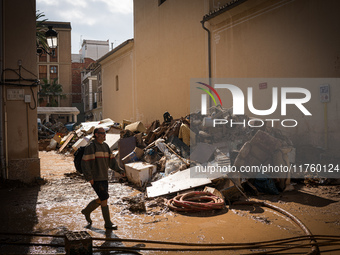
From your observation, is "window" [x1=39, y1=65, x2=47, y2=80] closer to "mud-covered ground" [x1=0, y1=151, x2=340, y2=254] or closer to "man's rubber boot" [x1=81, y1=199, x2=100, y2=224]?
"mud-covered ground" [x1=0, y1=151, x2=340, y2=254]

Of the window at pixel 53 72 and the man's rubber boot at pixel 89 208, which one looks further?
the window at pixel 53 72

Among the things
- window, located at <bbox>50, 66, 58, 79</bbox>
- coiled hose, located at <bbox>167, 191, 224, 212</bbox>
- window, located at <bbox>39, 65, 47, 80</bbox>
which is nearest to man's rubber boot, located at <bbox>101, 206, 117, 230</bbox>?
coiled hose, located at <bbox>167, 191, 224, 212</bbox>

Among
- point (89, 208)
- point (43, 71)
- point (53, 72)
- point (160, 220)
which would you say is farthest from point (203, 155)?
point (43, 71)

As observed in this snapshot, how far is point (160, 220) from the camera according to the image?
645cm

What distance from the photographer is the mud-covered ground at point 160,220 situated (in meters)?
5.36

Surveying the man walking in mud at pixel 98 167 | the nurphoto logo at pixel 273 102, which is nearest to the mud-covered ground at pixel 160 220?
the man walking in mud at pixel 98 167

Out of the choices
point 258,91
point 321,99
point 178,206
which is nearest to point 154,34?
point 258,91

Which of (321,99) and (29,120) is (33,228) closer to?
(29,120)

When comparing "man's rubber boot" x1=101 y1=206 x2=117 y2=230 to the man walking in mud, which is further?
"man's rubber boot" x1=101 y1=206 x2=117 y2=230

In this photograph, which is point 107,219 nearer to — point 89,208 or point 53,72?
point 89,208

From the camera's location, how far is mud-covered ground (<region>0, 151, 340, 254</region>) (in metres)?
5.36

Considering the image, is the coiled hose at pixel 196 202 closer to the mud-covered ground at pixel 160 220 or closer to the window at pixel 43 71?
the mud-covered ground at pixel 160 220

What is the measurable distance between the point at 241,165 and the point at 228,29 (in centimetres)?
722

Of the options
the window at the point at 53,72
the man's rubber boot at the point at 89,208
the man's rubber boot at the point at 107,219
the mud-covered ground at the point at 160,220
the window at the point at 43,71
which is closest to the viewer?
the mud-covered ground at the point at 160,220
